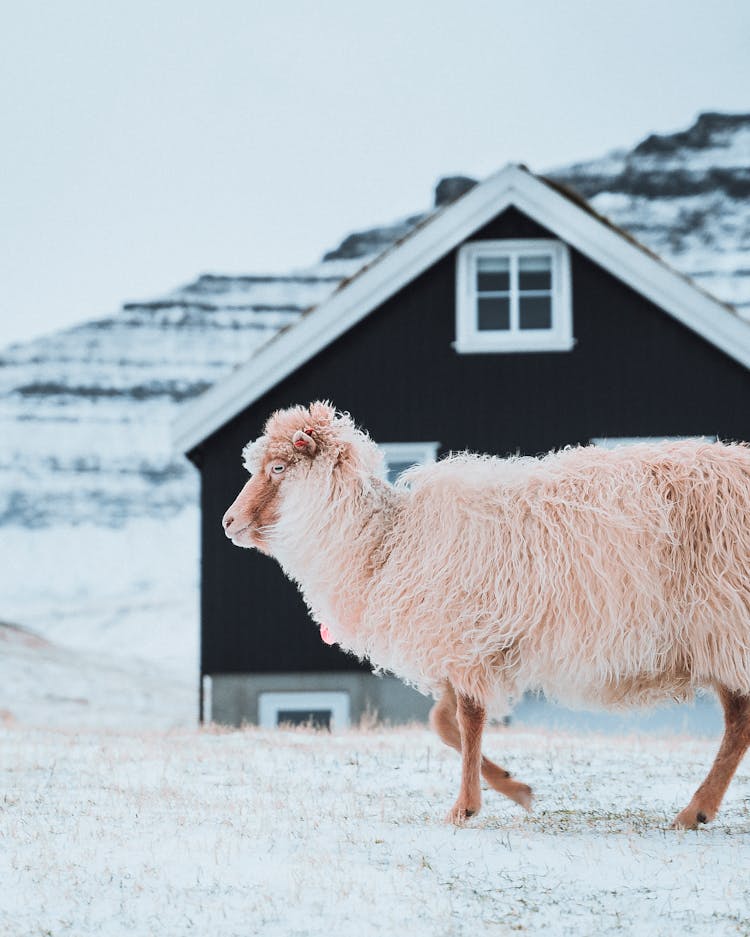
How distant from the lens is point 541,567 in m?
6.10

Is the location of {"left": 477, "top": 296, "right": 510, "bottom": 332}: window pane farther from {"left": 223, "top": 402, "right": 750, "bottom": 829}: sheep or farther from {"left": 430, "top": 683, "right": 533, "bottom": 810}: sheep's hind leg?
{"left": 430, "top": 683, "right": 533, "bottom": 810}: sheep's hind leg

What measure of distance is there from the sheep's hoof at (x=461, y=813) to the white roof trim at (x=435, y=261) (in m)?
8.42

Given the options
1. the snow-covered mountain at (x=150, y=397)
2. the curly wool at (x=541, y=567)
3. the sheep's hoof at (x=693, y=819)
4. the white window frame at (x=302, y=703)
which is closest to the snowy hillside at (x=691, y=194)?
the snow-covered mountain at (x=150, y=397)

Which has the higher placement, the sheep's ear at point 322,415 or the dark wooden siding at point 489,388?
the dark wooden siding at point 489,388

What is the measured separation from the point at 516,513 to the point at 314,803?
6.41ft

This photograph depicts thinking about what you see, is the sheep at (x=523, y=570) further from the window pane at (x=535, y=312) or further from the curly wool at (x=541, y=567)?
the window pane at (x=535, y=312)

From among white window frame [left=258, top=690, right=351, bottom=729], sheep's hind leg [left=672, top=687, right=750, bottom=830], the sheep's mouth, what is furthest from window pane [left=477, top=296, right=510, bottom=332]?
sheep's hind leg [left=672, top=687, right=750, bottom=830]

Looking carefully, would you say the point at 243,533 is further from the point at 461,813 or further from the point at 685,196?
the point at 685,196

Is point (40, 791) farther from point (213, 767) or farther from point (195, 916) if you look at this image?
point (195, 916)

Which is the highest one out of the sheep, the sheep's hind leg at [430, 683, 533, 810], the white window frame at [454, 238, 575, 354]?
the white window frame at [454, 238, 575, 354]

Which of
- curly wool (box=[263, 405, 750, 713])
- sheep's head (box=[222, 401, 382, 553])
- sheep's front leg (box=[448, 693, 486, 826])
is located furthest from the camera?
sheep's head (box=[222, 401, 382, 553])

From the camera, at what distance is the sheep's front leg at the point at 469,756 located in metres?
6.11

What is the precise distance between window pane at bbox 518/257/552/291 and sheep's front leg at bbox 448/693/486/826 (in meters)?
9.43

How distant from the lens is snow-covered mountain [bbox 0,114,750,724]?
91.3 m
